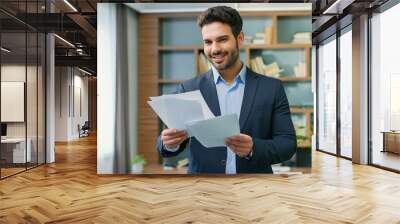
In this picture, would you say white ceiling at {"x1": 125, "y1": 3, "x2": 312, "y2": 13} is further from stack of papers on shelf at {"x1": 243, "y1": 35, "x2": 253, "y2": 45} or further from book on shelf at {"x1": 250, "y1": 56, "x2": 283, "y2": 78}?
book on shelf at {"x1": 250, "y1": 56, "x2": 283, "y2": 78}

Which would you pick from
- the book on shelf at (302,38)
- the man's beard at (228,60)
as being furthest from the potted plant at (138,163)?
the book on shelf at (302,38)

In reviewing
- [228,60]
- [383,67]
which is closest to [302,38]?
[228,60]

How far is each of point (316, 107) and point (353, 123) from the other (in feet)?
9.58

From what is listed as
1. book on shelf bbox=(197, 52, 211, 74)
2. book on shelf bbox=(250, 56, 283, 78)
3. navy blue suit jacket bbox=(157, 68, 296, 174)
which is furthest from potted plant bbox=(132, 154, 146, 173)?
book on shelf bbox=(250, 56, 283, 78)

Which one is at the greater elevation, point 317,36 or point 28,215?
point 317,36

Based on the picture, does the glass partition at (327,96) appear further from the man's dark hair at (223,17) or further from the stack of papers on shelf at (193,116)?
the stack of papers on shelf at (193,116)

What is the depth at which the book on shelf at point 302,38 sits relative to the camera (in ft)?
19.5

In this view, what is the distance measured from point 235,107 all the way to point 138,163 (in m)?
1.97

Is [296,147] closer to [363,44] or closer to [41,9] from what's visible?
[363,44]

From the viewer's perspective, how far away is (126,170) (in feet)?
20.1

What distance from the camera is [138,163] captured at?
6.05 metres

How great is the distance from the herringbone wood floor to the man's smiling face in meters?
1.60

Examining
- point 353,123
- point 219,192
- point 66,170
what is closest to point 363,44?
point 353,123

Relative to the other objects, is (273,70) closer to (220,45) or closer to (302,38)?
(302,38)
